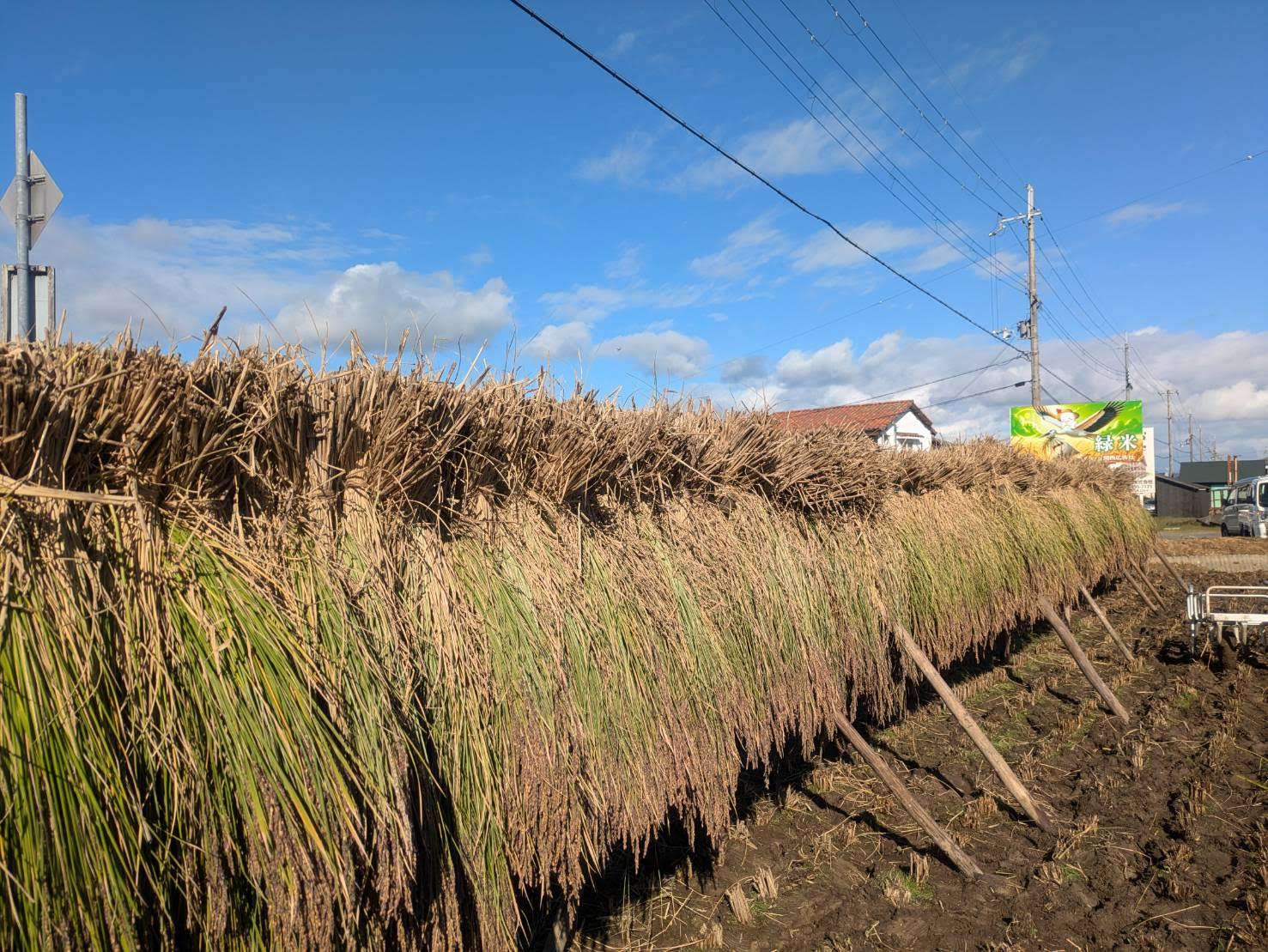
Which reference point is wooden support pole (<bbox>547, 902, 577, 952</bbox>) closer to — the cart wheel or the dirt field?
the dirt field

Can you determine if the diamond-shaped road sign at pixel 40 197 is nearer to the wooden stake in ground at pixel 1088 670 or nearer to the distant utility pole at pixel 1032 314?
the wooden stake in ground at pixel 1088 670

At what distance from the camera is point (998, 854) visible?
5.05 metres

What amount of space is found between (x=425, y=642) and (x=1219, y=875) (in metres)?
5.12

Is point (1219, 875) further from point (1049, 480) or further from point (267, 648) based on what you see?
point (1049, 480)

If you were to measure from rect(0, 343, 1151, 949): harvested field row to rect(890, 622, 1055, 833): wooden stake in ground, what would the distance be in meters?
1.70

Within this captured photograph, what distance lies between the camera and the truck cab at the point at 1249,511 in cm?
2716

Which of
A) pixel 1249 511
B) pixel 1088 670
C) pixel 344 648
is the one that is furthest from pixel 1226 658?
pixel 1249 511

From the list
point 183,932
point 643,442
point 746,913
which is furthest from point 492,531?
point 746,913

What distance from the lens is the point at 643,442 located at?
3.79 m

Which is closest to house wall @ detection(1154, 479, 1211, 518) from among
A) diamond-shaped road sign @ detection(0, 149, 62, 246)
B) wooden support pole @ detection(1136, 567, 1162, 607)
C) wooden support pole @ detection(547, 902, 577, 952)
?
wooden support pole @ detection(1136, 567, 1162, 607)

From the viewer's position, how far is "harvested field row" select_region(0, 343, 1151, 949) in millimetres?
1688

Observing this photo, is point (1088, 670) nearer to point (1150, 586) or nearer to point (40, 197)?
point (1150, 586)

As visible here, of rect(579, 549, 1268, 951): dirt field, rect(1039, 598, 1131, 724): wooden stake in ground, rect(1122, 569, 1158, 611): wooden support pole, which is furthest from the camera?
rect(1122, 569, 1158, 611): wooden support pole

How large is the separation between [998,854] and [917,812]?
29.6 inches
